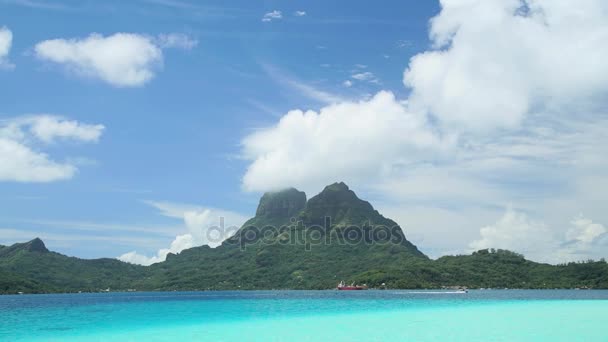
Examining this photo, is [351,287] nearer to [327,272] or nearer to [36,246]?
[327,272]

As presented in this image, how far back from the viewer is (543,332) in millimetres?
26891

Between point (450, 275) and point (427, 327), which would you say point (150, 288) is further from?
point (427, 327)

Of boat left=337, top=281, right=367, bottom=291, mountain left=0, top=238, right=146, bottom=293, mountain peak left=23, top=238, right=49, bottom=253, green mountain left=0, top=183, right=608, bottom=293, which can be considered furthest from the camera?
mountain peak left=23, top=238, right=49, bottom=253

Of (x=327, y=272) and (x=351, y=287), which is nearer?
(x=351, y=287)

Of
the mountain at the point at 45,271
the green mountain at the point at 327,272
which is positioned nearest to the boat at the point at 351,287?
the green mountain at the point at 327,272

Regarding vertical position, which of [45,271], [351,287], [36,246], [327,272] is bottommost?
[351,287]

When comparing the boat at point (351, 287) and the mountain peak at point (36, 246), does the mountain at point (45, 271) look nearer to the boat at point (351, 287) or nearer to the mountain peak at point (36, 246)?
the mountain peak at point (36, 246)

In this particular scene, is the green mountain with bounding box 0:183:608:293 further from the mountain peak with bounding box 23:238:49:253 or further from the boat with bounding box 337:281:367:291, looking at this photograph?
the boat with bounding box 337:281:367:291

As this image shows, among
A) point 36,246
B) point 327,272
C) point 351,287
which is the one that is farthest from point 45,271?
point 351,287

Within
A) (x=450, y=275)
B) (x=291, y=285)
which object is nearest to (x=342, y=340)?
(x=450, y=275)

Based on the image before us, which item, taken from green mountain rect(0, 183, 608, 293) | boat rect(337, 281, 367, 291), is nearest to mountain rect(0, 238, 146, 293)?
green mountain rect(0, 183, 608, 293)

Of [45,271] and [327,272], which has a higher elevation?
[45,271]

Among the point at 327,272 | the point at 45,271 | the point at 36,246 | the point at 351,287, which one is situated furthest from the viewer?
the point at 36,246

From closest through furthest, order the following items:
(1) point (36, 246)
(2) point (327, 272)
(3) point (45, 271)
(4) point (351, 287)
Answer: (4) point (351, 287) → (3) point (45, 271) → (2) point (327, 272) → (1) point (36, 246)
